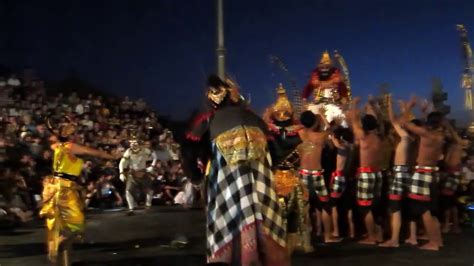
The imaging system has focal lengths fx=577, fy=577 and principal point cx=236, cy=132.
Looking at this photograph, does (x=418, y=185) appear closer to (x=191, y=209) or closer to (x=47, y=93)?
(x=191, y=209)

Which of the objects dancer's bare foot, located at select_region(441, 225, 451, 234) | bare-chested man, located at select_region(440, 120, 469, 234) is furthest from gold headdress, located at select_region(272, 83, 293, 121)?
dancer's bare foot, located at select_region(441, 225, 451, 234)

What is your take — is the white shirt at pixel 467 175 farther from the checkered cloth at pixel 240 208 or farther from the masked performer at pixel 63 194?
the checkered cloth at pixel 240 208

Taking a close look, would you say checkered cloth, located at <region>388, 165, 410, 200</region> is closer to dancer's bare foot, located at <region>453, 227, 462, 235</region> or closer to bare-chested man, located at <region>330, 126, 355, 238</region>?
bare-chested man, located at <region>330, 126, 355, 238</region>

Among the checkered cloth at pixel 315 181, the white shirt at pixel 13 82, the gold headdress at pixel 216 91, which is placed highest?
the white shirt at pixel 13 82

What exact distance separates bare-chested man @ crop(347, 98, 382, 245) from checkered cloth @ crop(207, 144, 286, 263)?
3827 mm

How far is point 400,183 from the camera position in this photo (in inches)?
300

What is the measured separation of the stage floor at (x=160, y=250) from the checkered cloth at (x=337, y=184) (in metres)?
0.70

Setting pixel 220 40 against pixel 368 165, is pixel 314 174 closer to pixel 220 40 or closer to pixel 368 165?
pixel 368 165

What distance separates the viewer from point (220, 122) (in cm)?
416

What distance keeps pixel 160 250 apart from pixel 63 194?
85.3 inches

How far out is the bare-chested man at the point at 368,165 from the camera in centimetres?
761

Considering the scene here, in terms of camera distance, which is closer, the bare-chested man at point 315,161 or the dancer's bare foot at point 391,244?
the bare-chested man at point 315,161

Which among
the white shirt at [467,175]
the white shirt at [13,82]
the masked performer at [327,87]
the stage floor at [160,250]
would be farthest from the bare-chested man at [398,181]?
the white shirt at [13,82]

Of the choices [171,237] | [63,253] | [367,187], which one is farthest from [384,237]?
[63,253]
